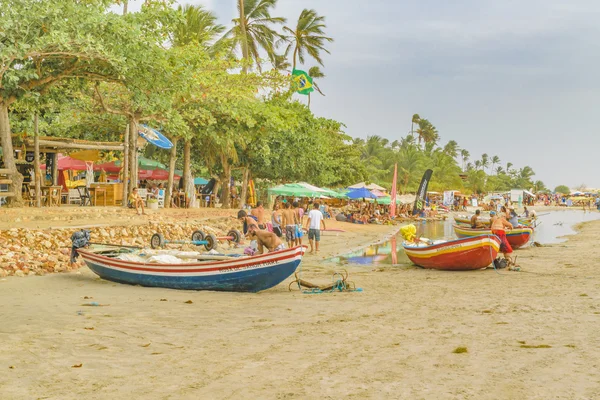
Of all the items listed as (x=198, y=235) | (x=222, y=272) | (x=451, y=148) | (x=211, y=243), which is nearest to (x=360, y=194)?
(x=198, y=235)

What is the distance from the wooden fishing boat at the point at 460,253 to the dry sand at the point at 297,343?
2959mm

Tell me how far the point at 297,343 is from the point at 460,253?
9.27m

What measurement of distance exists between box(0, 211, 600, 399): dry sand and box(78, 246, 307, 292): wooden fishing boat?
9.3 inches

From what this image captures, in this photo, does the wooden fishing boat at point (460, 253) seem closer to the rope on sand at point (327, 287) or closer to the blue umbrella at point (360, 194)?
the rope on sand at point (327, 287)

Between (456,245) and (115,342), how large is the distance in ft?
34.2

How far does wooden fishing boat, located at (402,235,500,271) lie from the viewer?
14.9m

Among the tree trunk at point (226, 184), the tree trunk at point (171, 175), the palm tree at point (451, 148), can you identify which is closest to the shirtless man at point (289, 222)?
the tree trunk at point (171, 175)

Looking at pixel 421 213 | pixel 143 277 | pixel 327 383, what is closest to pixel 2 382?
pixel 327 383

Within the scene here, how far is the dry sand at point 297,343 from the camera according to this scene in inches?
207

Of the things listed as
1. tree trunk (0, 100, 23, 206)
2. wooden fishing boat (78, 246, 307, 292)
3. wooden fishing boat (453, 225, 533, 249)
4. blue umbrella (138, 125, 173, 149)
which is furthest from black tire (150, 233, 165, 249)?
wooden fishing boat (453, 225, 533, 249)

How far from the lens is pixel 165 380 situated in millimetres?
5469

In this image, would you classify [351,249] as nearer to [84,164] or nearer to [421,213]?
[84,164]

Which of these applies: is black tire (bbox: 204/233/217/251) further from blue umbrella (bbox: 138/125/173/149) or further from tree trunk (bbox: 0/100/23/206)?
blue umbrella (bbox: 138/125/173/149)

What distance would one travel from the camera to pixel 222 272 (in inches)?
424
